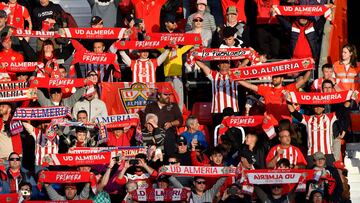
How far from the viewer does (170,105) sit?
2956cm

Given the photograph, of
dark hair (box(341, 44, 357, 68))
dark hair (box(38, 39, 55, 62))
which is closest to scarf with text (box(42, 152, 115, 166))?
dark hair (box(38, 39, 55, 62))

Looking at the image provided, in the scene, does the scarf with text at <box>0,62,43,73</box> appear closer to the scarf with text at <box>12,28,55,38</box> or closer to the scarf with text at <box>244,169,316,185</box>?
the scarf with text at <box>12,28,55,38</box>

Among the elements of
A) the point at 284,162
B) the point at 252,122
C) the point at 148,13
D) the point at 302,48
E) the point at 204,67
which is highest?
the point at 148,13

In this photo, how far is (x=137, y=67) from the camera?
30438mm

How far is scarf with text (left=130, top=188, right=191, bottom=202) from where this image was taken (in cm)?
2672

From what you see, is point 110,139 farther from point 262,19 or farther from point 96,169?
point 262,19

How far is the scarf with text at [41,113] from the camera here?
2880 cm

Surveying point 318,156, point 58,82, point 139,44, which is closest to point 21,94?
point 58,82

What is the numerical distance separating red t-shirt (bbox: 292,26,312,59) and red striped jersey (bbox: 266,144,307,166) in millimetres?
3447

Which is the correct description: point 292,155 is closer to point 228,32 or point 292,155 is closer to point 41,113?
point 228,32

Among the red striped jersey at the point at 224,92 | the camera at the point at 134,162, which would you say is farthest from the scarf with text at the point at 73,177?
the red striped jersey at the point at 224,92

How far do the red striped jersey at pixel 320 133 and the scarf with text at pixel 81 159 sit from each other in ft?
11.4

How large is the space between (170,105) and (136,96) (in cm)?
99

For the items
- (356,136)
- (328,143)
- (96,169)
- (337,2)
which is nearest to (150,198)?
(96,169)
